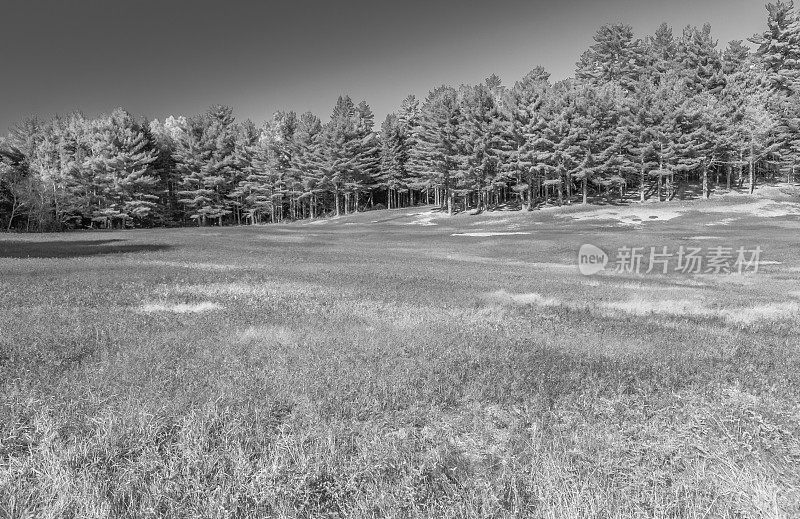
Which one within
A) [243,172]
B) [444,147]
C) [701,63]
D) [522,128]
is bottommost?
[243,172]

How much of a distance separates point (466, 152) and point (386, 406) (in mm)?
68041

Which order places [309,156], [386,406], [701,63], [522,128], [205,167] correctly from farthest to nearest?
[701,63] → [309,156] → [205,167] → [522,128] → [386,406]

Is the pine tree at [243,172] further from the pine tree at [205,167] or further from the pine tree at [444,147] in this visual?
the pine tree at [444,147]

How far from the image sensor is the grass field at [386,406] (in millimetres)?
4551

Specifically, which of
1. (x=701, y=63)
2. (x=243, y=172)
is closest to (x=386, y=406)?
(x=243, y=172)

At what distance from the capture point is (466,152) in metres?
71.1

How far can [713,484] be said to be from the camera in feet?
15.7

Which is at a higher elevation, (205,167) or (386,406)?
(205,167)

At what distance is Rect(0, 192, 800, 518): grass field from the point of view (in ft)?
14.9

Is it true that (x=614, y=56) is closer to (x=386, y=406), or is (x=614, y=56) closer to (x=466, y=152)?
(x=466, y=152)

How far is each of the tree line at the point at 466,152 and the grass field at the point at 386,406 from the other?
55.3m

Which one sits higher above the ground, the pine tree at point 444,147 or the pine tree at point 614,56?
the pine tree at point 614,56

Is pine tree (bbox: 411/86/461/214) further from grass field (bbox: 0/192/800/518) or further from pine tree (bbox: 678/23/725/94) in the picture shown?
grass field (bbox: 0/192/800/518)

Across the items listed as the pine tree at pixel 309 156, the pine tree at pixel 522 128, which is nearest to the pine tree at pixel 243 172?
the pine tree at pixel 309 156
